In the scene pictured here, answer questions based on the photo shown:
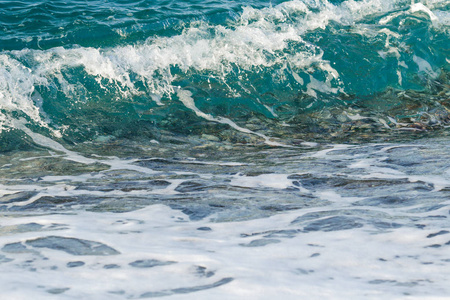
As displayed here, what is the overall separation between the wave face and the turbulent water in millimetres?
36

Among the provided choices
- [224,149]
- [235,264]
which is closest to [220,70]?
[224,149]

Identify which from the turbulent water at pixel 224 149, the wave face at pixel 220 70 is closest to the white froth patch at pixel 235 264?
the turbulent water at pixel 224 149

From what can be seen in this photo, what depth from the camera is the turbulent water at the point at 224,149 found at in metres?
2.52

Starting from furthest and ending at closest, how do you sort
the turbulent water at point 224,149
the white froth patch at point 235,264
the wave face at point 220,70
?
1. the wave face at point 220,70
2. the turbulent water at point 224,149
3. the white froth patch at point 235,264

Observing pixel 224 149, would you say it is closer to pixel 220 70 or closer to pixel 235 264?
pixel 220 70

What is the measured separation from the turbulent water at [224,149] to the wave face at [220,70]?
36 millimetres

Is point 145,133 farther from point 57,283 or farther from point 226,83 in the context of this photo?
point 57,283

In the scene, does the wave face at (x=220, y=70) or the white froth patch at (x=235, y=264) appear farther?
the wave face at (x=220, y=70)

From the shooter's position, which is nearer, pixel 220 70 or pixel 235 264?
pixel 235 264

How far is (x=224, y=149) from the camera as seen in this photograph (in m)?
6.01

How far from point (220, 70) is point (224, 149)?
260cm

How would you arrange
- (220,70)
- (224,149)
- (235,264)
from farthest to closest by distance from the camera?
(220,70)
(224,149)
(235,264)

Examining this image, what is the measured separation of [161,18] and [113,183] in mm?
5748

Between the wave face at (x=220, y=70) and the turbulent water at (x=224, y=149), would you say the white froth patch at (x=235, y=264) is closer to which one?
the turbulent water at (x=224, y=149)
